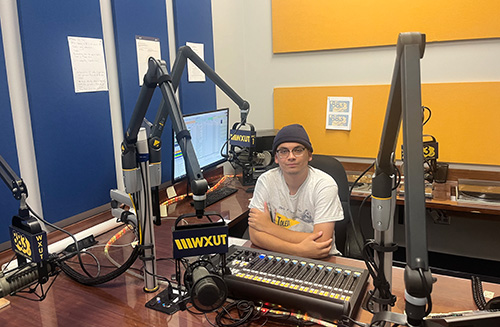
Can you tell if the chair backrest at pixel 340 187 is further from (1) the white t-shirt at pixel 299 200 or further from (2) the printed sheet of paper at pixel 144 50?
(2) the printed sheet of paper at pixel 144 50

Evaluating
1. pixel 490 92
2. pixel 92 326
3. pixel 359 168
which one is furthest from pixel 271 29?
pixel 92 326

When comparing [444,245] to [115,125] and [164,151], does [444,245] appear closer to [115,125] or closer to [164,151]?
[164,151]

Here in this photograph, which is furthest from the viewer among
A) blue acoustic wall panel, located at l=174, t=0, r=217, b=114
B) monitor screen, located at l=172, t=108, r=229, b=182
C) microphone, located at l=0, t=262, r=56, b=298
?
blue acoustic wall panel, located at l=174, t=0, r=217, b=114

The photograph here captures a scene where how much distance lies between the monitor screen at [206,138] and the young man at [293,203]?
618 mm

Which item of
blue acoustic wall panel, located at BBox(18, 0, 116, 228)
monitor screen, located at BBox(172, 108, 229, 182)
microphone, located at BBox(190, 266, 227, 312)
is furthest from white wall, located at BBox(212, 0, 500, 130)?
microphone, located at BBox(190, 266, 227, 312)

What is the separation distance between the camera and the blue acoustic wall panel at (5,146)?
5.25 ft

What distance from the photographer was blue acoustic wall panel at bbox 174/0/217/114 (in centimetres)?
260

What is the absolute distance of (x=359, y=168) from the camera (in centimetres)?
315

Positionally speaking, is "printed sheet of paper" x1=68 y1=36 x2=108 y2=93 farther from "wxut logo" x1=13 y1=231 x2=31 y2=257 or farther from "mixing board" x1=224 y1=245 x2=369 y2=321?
"mixing board" x1=224 y1=245 x2=369 y2=321

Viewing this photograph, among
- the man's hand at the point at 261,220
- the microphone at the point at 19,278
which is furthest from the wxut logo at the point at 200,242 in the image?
the man's hand at the point at 261,220

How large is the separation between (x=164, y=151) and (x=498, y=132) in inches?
93.6

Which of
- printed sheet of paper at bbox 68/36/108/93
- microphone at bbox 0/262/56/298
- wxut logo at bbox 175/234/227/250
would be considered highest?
printed sheet of paper at bbox 68/36/108/93

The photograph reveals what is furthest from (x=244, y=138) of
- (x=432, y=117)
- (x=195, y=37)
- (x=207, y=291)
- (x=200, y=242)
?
(x=432, y=117)

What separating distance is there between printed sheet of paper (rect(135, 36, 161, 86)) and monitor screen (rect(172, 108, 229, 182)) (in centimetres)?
38
